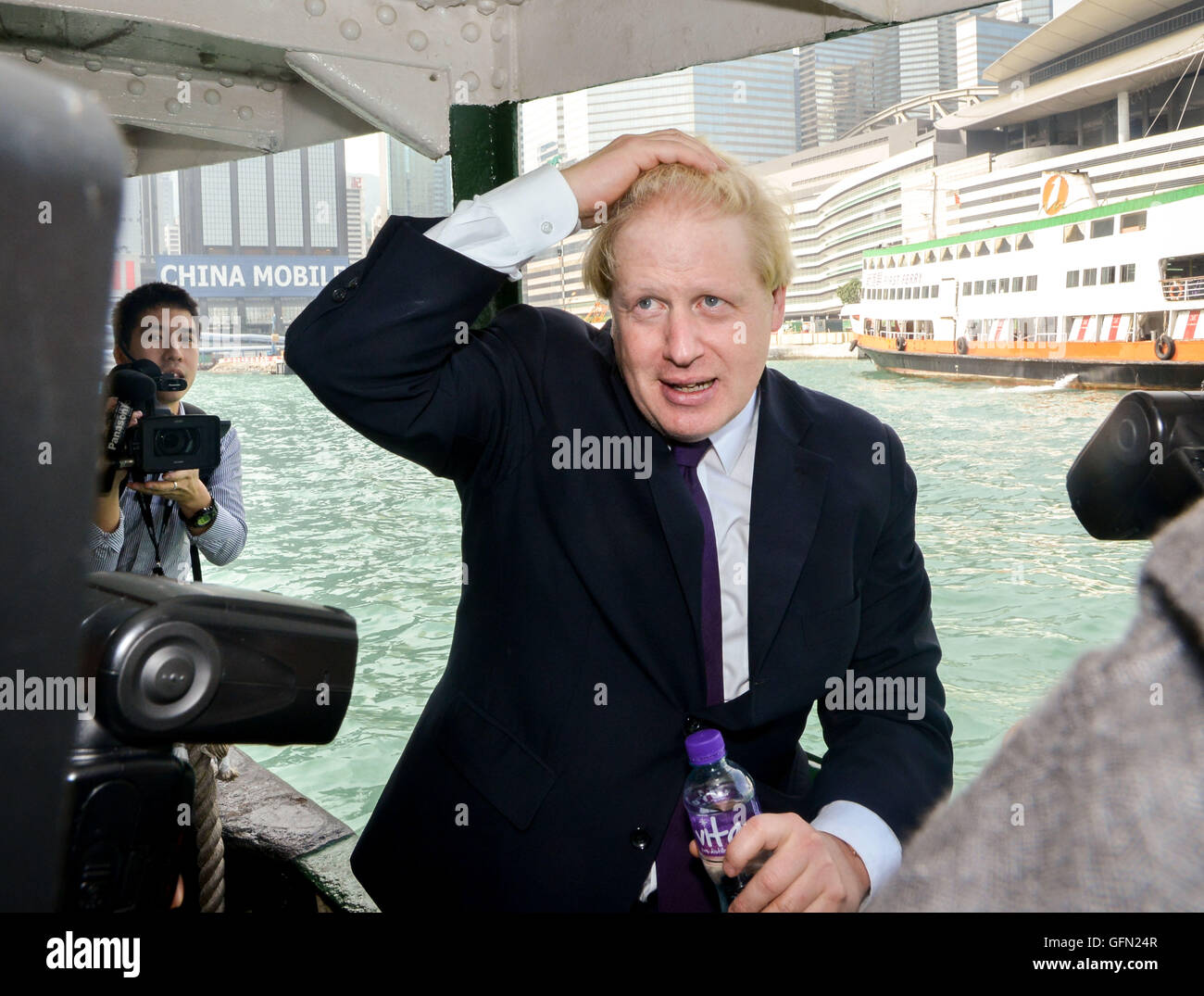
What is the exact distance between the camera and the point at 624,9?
2379 millimetres

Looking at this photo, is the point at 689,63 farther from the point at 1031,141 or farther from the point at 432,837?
the point at 1031,141

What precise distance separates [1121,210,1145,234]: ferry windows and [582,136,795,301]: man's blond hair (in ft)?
87.8

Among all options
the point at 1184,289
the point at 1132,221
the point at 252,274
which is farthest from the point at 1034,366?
the point at 252,274

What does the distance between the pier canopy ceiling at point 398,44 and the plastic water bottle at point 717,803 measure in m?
1.53

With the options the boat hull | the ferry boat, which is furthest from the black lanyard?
the ferry boat

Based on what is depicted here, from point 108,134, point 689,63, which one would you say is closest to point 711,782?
point 108,134

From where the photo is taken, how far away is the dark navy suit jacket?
1.43 metres

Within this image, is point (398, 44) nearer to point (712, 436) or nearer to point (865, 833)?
point (712, 436)

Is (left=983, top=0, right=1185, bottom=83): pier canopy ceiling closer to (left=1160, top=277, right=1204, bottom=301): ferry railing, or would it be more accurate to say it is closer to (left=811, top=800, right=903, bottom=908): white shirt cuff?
(left=1160, top=277, right=1204, bottom=301): ferry railing

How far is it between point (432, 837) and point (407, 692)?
12.6 meters

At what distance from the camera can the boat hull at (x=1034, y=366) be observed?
2416cm

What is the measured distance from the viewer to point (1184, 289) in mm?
22688

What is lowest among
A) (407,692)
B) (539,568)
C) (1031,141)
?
(407,692)

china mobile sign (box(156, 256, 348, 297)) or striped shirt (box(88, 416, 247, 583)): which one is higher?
china mobile sign (box(156, 256, 348, 297))
